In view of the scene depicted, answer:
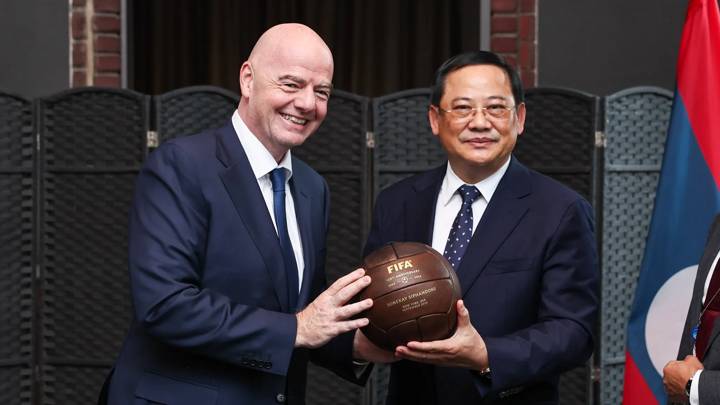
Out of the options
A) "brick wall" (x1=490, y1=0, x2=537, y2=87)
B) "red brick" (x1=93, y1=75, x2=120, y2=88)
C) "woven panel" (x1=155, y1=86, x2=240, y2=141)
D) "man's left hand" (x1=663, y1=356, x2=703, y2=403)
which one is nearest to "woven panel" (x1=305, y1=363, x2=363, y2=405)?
"woven panel" (x1=155, y1=86, x2=240, y2=141)

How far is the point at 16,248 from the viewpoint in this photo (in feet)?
16.9

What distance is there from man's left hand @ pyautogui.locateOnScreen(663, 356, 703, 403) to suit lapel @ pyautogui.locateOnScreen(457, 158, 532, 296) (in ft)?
1.99

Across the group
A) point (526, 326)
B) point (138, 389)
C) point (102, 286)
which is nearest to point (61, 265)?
point (102, 286)

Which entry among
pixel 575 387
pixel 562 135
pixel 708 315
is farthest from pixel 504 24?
pixel 708 315

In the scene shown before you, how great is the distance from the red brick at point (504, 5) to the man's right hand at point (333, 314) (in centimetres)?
352

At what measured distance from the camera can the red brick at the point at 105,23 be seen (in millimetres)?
6021

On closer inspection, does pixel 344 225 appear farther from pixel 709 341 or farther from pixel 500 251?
pixel 709 341

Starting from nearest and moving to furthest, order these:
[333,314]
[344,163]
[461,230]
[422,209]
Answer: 1. [333,314]
2. [461,230]
3. [422,209]
4. [344,163]

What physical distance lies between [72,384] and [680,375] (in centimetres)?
331

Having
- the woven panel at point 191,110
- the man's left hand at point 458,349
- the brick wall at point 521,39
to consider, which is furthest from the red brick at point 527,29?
the man's left hand at point 458,349

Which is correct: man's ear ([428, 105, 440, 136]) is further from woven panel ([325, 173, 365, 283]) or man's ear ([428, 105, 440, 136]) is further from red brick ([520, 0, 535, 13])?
red brick ([520, 0, 535, 13])

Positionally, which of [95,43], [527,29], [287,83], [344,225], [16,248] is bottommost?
[16,248]

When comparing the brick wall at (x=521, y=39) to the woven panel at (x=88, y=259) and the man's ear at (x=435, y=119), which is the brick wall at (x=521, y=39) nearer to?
the woven panel at (x=88, y=259)

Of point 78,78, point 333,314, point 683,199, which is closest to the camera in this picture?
point 333,314
